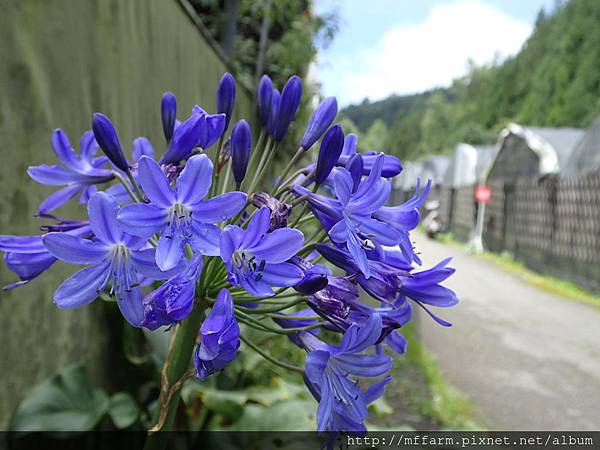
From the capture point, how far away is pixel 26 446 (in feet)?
6.54

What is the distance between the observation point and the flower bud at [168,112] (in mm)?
1075

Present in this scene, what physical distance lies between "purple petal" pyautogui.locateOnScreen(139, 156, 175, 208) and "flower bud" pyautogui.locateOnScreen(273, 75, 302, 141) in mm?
398

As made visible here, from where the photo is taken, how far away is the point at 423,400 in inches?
169

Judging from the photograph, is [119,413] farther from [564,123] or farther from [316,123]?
[564,123]

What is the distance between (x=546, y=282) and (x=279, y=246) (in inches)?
467

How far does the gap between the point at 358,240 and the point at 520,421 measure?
3.85 meters

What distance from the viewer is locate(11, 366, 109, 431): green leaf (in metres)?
1.88

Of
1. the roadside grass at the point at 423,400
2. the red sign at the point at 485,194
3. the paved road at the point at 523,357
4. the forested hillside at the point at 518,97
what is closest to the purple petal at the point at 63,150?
the paved road at the point at 523,357

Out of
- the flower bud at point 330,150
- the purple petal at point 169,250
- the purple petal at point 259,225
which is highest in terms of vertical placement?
the flower bud at point 330,150

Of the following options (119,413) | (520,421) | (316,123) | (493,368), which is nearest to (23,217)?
(119,413)

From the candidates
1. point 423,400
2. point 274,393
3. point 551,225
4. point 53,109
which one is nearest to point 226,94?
point 53,109

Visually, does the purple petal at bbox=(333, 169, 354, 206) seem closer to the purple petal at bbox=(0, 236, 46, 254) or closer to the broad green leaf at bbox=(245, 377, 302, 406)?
the purple petal at bbox=(0, 236, 46, 254)

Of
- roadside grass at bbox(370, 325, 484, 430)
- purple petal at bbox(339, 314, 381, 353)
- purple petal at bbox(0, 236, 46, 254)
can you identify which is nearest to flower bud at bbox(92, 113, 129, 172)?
purple petal at bbox(0, 236, 46, 254)

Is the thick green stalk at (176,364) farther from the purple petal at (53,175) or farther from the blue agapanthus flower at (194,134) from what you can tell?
the purple petal at (53,175)
